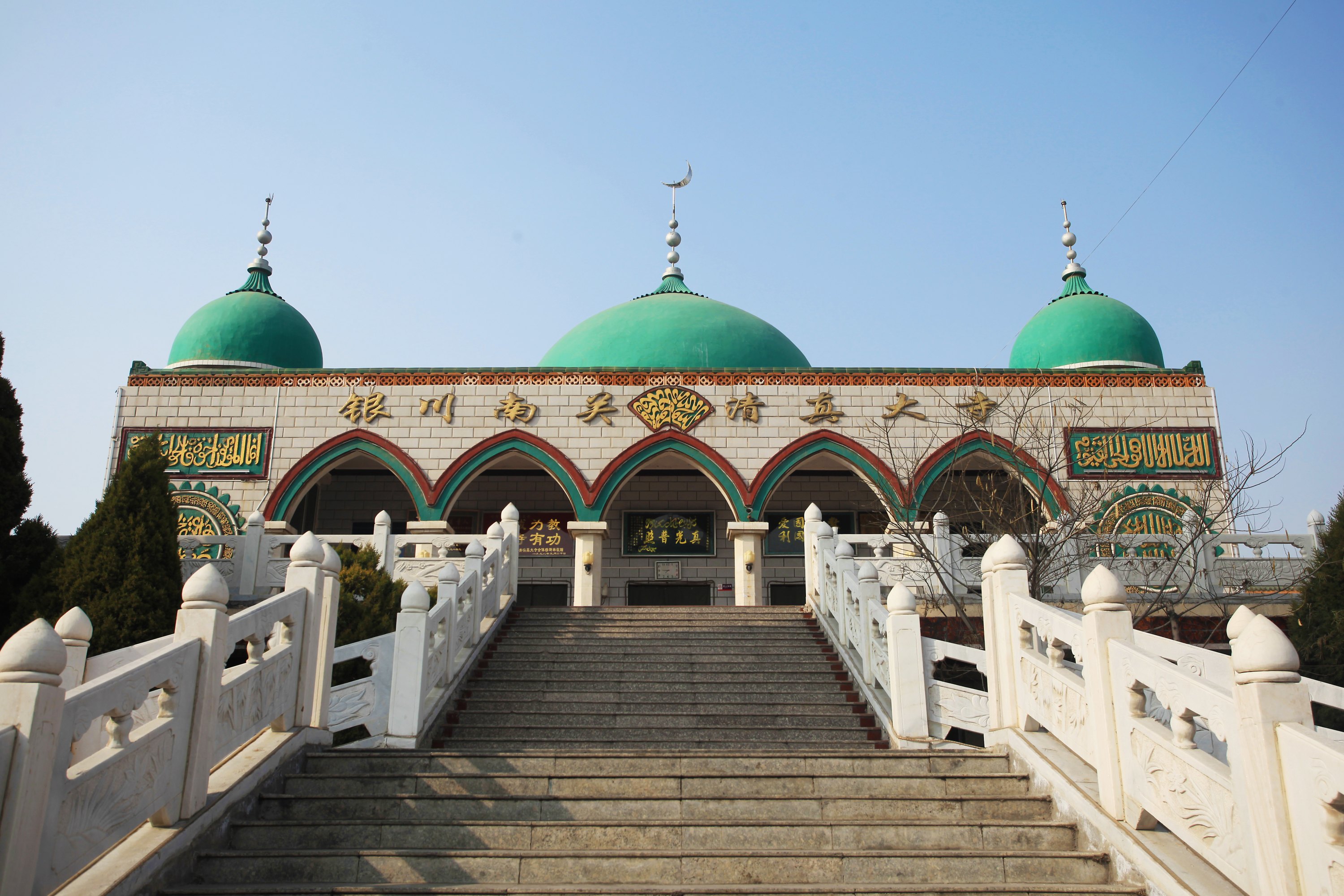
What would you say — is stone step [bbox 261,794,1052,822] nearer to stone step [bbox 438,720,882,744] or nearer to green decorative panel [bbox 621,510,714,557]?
stone step [bbox 438,720,882,744]

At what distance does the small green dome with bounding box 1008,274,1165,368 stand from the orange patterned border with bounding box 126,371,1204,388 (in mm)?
1344

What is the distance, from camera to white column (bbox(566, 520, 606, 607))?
48.5 feet

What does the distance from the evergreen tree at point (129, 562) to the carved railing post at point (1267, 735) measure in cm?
904

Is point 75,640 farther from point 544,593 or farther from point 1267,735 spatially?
point 544,593

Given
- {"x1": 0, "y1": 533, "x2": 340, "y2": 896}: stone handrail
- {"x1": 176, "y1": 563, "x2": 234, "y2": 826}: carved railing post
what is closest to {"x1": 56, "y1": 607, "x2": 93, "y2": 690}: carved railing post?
{"x1": 0, "y1": 533, "x2": 340, "y2": 896}: stone handrail

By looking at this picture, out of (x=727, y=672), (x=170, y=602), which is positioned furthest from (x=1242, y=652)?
(x=170, y=602)

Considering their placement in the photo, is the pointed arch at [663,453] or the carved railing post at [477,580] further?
the pointed arch at [663,453]

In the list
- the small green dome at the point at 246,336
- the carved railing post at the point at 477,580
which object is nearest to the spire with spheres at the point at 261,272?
the small green dome at the point at 246,336

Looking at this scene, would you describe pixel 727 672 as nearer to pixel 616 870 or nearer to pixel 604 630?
pixel 604 630

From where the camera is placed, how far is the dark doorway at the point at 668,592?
17.1 m

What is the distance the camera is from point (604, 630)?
1061cm

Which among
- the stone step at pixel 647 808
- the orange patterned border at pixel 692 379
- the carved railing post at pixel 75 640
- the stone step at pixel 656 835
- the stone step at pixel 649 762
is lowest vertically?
the stone step at pixel 656 835

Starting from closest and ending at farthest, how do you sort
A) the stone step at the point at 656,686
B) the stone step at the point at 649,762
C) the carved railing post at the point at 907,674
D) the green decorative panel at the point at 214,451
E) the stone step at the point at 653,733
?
the stone step at the point at 649,762 < the carved railing post at the point at 907,674 < the stone step at the point at 653,733 < the stone step at the point at 656,686 < the green decorative panel at the point at 214,451

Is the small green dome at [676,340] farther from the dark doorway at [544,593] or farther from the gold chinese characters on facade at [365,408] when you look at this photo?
the dark doorway at [544,593]
